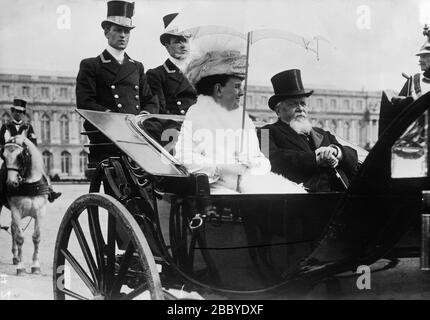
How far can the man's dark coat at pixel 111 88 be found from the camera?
113 inches

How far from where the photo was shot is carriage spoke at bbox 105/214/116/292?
8.71 ft

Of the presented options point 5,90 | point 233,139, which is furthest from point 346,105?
point 5,90

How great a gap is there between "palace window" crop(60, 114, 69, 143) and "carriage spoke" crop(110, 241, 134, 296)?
28.6 inches

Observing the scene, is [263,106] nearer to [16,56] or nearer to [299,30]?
[299,30]

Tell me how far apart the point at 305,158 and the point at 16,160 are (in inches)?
70.1

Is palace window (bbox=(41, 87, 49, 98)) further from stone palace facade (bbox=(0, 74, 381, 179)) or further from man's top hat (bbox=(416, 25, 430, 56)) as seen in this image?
man's top hat (bbox=(416, 25, 430, 56))

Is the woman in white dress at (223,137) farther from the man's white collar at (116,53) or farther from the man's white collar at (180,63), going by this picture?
the man's white collar at (116,53)

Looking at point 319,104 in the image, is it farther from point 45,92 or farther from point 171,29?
point 45,92

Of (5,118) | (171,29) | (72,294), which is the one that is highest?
(171,29)

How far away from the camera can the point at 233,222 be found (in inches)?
88.6

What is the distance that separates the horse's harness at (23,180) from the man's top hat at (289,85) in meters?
1.36

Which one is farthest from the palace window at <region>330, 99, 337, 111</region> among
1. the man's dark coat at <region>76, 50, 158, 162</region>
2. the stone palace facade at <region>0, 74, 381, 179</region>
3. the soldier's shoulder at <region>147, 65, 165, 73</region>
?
the man's dark coat at <region>76, 50, 158, 162</region>

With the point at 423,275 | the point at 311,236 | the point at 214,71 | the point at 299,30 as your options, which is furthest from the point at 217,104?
the point at 423,275
